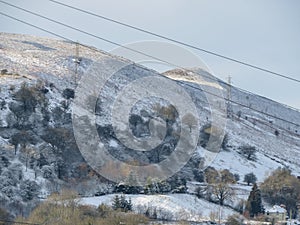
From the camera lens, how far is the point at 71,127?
210 ft

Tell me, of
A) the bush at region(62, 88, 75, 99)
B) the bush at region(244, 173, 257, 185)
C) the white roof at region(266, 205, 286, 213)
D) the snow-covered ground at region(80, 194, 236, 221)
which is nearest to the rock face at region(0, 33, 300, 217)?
the bush at region(62, 88, 75, 99)

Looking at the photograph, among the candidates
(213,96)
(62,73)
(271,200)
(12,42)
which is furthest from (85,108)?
(213,96)

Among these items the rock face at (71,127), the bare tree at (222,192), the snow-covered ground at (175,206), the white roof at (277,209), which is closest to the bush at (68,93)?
the rock face at (71,127)

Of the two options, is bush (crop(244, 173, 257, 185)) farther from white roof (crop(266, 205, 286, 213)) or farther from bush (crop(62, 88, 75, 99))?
bush (crop(62, 88, 75, 99))

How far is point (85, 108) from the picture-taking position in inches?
2744

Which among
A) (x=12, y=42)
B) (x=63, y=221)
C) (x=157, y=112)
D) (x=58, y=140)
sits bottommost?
(x=63, y=221)

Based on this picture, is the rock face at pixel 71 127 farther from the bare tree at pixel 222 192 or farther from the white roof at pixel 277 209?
the white roof at pixel 277 209

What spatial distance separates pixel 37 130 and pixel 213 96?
4871cm

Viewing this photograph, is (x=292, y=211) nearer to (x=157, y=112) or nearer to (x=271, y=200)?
(x=271, y=200)

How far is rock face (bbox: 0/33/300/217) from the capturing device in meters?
54.7

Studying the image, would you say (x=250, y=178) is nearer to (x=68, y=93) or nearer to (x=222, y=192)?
(x=222, y=192)

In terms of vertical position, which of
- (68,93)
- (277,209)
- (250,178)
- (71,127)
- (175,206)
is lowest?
(175,206)

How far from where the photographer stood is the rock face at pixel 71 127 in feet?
180

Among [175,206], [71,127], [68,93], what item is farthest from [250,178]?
[68,93]
